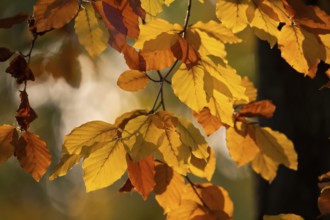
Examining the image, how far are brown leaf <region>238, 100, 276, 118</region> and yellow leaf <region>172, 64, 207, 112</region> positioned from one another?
0.39 m

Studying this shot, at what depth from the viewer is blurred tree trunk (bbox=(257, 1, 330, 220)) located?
2504mm

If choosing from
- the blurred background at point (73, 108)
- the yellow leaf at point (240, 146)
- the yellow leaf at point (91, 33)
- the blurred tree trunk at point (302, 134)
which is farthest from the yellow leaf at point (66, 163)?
the blurred background at point (73, 108)

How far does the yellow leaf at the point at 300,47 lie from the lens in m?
1.66

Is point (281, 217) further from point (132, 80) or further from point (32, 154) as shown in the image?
point (32, 154)

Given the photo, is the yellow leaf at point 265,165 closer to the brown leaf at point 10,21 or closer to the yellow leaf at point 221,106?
the yellow leaf at point 221,106

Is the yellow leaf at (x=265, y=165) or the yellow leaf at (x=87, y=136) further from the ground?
the yellow leaf at (x=87, y=136)

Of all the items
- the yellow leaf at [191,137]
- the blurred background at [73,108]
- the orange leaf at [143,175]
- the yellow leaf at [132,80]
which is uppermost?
the yellow leaf at [132,80]

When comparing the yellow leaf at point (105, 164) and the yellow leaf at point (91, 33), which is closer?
the yellow leaf at point (105, 164)

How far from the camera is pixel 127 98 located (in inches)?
461

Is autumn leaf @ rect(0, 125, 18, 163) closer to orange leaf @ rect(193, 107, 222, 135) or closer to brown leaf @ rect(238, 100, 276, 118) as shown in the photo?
orange leaf @ rect(193, 107, 222, 135)

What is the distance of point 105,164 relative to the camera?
157 centimetres

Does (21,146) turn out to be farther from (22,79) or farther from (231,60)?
(231,60)

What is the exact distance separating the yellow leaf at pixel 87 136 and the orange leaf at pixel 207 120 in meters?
0.41

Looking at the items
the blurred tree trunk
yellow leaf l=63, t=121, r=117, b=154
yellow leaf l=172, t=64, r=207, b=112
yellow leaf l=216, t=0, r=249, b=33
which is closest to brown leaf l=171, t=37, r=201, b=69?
yellow leaf l=172, t=64, r=207, b=112
